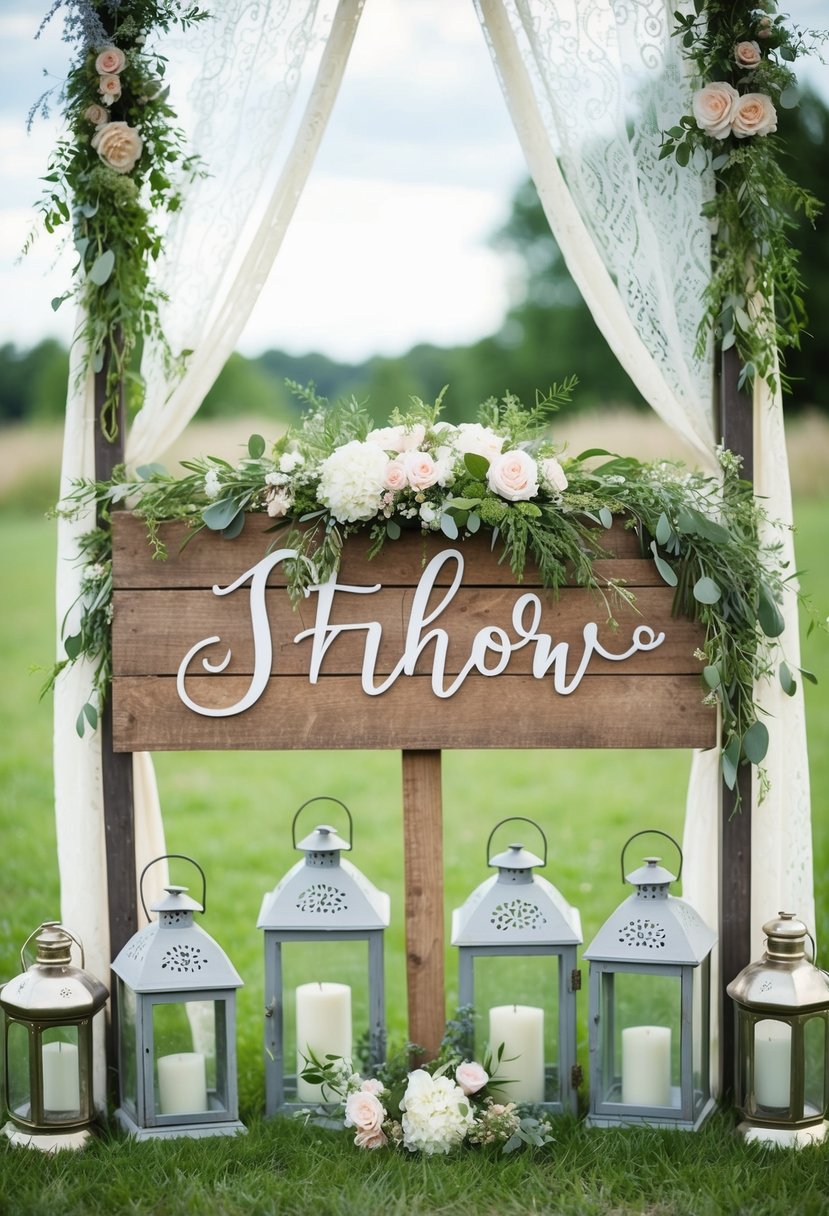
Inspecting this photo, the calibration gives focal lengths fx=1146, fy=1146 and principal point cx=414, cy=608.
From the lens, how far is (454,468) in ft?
8.44

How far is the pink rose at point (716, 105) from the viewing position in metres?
2.56

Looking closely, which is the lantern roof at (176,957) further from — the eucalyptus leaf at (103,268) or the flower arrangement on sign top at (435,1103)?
the eucalyptus leaf at (103,268)

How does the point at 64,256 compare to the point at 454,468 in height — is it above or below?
above

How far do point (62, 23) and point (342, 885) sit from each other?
2074 mm

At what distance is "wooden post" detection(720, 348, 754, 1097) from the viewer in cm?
269

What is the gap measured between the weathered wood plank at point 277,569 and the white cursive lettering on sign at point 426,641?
0.03 metres

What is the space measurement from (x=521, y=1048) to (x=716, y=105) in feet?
7.15

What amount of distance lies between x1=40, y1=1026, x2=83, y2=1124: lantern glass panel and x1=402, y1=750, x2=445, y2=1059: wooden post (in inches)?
29.9

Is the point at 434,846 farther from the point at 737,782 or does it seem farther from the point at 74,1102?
the point at 74,1102

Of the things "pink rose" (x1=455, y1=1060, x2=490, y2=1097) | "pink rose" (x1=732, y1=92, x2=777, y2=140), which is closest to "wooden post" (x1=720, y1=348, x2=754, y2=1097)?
"pink rose" (x1=732, y1=92, x2=777, y2=140)

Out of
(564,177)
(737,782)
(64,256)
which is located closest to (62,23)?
(64,256)

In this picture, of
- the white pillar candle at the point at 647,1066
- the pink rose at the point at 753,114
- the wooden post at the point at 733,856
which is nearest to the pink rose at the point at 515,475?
the wooden post at the point at 733,856

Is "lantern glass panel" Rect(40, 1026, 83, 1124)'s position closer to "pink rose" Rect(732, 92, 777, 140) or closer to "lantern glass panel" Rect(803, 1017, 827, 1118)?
"lantern glass panel" Rect(803, 1017, 827, 1118)

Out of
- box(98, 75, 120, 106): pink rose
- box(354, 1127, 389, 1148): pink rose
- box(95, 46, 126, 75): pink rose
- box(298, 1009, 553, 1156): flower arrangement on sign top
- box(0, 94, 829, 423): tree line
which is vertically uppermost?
box(0, 94, 829, 423): tree line
